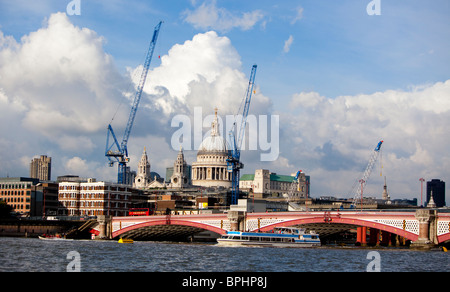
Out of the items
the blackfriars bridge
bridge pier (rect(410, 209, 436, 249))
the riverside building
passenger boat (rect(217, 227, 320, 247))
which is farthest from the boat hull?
the riverside building

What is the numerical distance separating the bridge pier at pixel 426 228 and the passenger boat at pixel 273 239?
18368mm

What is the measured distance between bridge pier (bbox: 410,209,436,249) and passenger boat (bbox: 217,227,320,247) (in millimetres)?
18368

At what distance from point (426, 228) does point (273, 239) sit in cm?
2462

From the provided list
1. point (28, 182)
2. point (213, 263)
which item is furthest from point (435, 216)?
point (28, 182)

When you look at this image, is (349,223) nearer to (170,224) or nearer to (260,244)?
(260,244)

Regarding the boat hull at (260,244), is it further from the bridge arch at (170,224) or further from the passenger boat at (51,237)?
the passenger boat at (51,237)

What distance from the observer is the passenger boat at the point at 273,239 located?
11556 cm

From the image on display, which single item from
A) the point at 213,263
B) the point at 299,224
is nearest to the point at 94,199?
the point at 299,224

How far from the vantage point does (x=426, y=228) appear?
10712 centimetres

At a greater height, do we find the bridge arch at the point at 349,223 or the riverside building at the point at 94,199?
the riverside building at the point at 94,199

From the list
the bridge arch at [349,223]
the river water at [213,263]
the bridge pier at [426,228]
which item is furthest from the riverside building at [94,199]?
the river water at [213,263]
